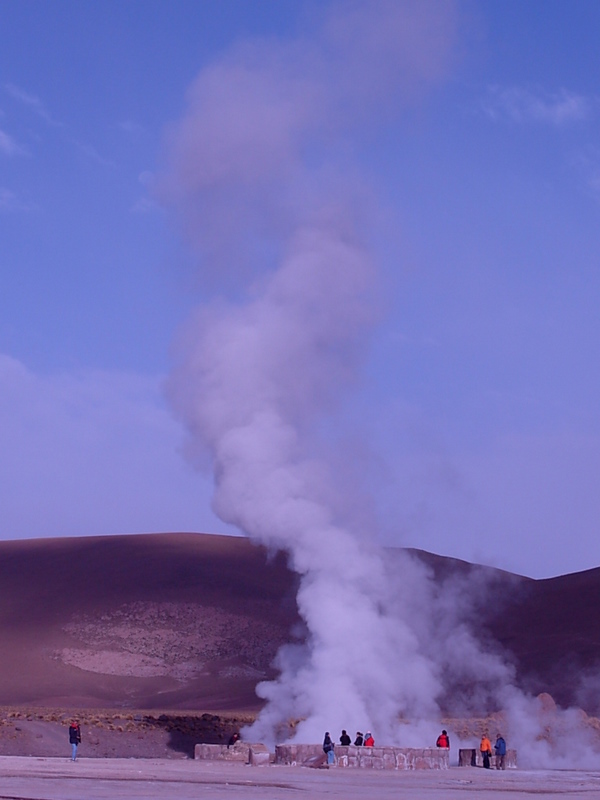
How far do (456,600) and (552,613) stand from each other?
39.3 ft

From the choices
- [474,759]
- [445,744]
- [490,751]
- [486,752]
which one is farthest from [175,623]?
[486,752]

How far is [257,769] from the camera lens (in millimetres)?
29734

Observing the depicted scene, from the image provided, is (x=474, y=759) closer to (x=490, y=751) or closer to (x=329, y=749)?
(x=490, y=751)

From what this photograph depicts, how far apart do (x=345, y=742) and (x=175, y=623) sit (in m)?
53.6

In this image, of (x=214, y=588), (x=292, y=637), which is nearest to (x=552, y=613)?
(x=292, y=637)

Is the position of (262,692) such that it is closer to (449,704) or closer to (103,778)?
(103,778)

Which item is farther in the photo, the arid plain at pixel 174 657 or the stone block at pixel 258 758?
the stone block at pixel 258 758

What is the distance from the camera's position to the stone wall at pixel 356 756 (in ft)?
102

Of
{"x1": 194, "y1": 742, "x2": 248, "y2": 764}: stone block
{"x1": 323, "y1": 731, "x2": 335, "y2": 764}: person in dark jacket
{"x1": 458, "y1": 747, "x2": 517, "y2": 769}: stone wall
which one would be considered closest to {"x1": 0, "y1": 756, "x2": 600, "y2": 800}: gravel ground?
{"x1": 323, "y1": 731, "x2": 335, "y2": 764}: person in dark jacket

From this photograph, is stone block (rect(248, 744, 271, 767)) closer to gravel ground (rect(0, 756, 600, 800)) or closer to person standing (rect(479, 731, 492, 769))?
gravel ground (rect(0, 756, 600, 800))

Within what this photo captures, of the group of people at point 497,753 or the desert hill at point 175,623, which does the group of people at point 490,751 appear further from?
the desert hill at point 175,623

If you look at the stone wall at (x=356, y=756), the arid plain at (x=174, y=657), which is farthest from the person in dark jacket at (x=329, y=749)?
the arid plain at (x=174, y=657)

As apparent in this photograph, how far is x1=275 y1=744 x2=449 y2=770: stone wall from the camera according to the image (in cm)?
3114

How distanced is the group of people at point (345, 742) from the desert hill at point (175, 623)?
30.0 metres
